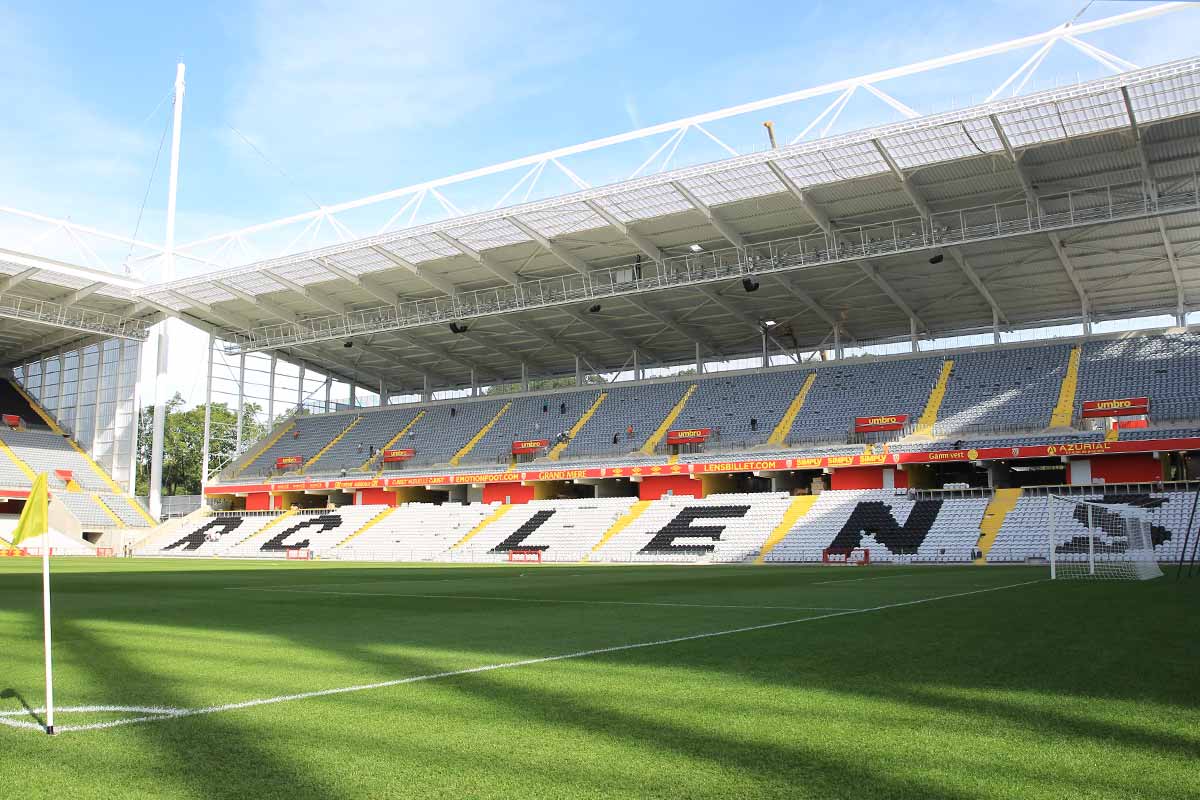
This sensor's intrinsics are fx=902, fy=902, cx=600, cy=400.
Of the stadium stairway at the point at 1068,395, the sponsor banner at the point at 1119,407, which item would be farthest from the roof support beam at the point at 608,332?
the sponsor banner at the point at 1119,407

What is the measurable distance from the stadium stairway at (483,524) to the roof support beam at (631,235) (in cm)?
1576

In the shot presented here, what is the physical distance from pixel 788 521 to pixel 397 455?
83.1 feet

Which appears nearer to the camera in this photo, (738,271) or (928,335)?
(738,271)

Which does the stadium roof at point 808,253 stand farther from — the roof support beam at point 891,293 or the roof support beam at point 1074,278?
the roof support beam at point 1074,278

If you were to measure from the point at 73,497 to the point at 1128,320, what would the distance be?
58.3 meters

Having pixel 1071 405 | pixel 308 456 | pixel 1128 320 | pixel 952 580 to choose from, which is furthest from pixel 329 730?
pixel 308 456

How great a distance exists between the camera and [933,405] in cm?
4203

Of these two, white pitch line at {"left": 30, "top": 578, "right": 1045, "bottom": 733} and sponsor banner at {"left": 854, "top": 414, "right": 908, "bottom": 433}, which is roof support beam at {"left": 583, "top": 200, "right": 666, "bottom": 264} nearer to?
sponsor banner at {"left": 854, "top": 414, "right": 908, "bottom": 433}

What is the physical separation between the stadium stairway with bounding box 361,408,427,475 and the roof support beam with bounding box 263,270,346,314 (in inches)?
388

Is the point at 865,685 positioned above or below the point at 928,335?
below

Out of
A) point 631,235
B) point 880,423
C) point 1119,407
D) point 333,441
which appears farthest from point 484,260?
point 1119,407

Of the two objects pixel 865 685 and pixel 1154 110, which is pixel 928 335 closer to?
pixel 1154 110

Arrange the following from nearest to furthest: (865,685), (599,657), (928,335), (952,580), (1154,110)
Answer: (865,685) → (599,657) → (952,580) → (1154,110) → (928,335)

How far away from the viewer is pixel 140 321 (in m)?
55.4
